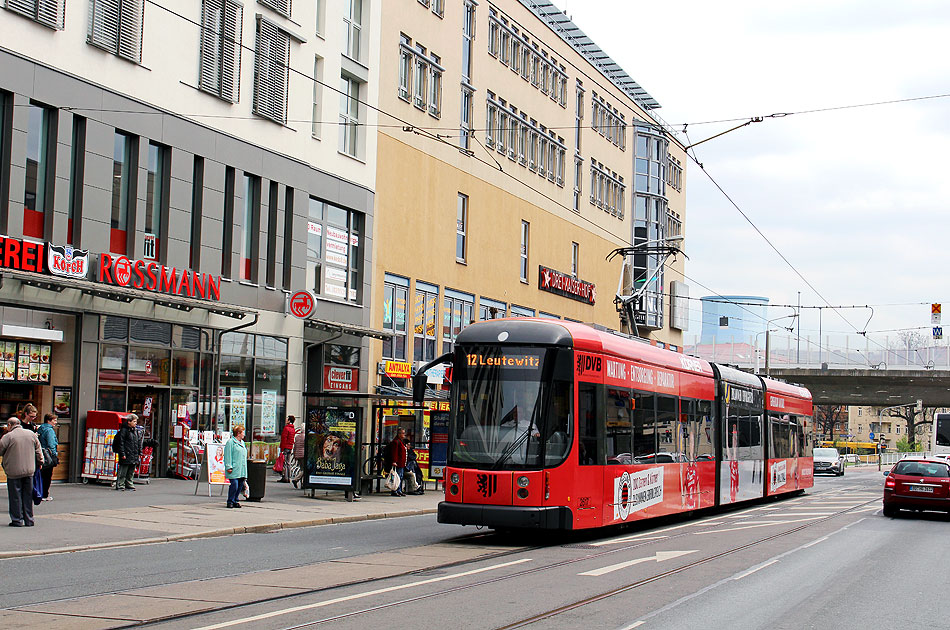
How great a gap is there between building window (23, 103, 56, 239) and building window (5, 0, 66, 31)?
177 centimetres

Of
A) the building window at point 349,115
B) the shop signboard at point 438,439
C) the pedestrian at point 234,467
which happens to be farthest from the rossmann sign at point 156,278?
the building window at point 349,115

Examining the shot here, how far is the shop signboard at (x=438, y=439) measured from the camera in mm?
29469

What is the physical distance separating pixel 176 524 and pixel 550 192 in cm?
3587

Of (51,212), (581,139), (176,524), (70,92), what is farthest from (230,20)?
(581,139)

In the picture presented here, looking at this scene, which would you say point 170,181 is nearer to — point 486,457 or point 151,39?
point 151,39

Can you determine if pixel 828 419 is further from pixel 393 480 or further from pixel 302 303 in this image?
pixel 393 480

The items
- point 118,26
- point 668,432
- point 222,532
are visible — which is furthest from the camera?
point 118,26

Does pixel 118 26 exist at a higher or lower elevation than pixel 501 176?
lower

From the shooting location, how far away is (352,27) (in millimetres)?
36906

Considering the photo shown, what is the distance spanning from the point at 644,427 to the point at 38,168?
558 inches

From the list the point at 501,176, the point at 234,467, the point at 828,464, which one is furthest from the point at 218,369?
the point at 828,464

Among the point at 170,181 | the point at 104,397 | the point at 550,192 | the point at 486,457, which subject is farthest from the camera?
the point at 550,192

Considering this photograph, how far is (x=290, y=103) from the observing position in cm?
3347

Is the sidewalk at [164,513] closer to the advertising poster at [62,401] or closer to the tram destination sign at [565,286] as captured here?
the advertising poster at [62,401]
